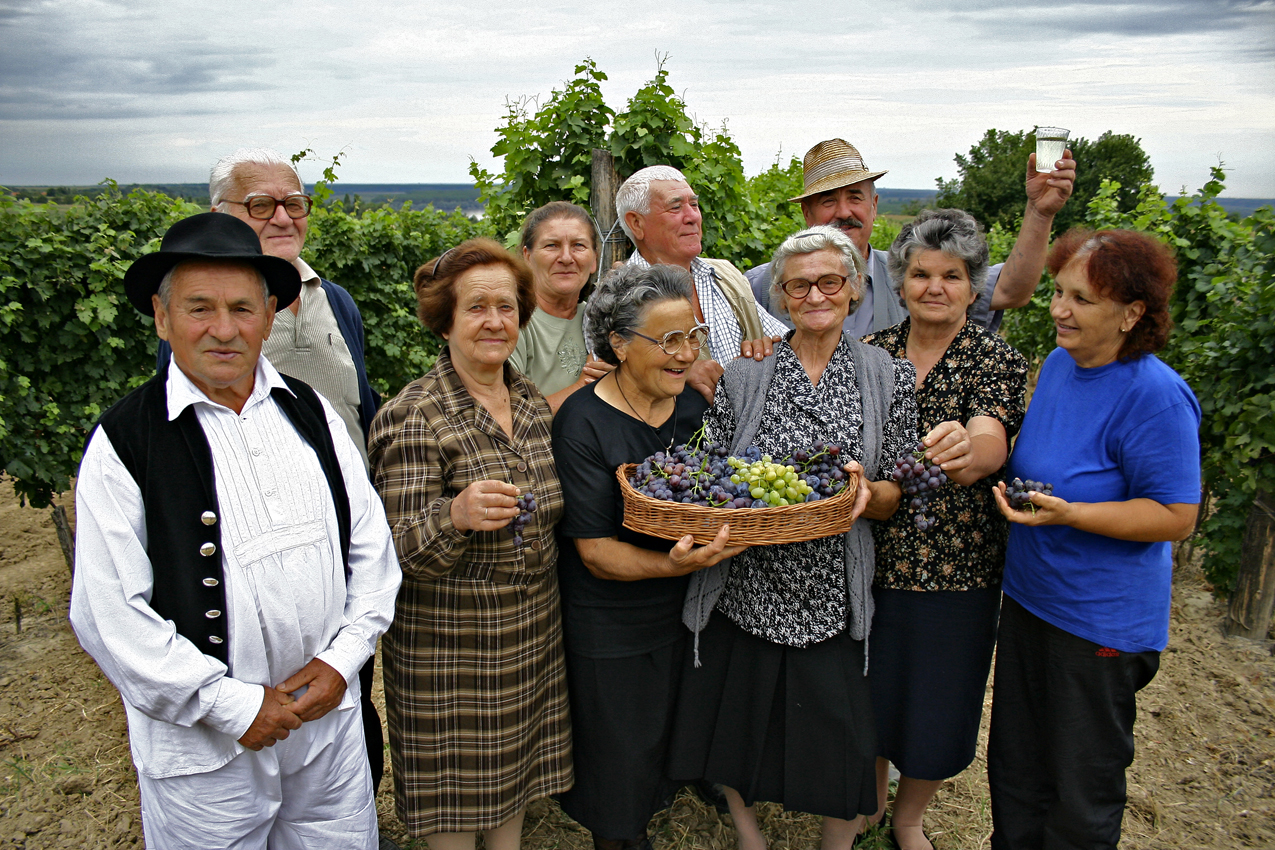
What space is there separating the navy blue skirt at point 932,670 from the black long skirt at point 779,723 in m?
0.15

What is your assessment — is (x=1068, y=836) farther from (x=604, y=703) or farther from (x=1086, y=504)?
(x=604, y=703)

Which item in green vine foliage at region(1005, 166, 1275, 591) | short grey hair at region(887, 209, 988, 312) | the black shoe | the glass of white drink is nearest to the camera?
short grey hair at region(887, 209, 988, 312)

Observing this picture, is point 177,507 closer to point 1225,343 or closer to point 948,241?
point 948,241

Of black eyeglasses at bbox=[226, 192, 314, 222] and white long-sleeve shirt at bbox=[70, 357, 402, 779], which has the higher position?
black eyeglasses at bbox=[226, 192, 314, 222]

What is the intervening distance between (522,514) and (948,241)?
168 cm

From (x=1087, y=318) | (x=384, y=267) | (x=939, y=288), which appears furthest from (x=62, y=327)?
(x=1087, y=318)

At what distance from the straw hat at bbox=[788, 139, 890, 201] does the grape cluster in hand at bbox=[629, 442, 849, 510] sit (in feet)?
5.80

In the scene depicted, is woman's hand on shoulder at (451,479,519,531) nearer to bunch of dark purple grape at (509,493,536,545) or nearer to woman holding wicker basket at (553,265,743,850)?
bunch of dark purple grape at (509,493,536,545)

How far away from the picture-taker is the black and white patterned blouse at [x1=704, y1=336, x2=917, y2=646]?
244 centimetres

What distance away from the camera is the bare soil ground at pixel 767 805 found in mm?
3182

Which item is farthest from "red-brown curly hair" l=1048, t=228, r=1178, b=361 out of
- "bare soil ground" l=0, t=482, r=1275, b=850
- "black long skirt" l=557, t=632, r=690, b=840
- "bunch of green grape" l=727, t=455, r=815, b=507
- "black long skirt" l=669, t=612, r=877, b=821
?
"bare soil ground" l=0, t=482, r=1275, b=850

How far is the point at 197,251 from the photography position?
1756 millimetres

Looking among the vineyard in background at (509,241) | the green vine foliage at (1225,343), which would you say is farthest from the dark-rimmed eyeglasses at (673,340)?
the green vine foliage at (1225,343)

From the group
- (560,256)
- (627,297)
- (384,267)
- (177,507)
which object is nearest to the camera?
(177,507)
